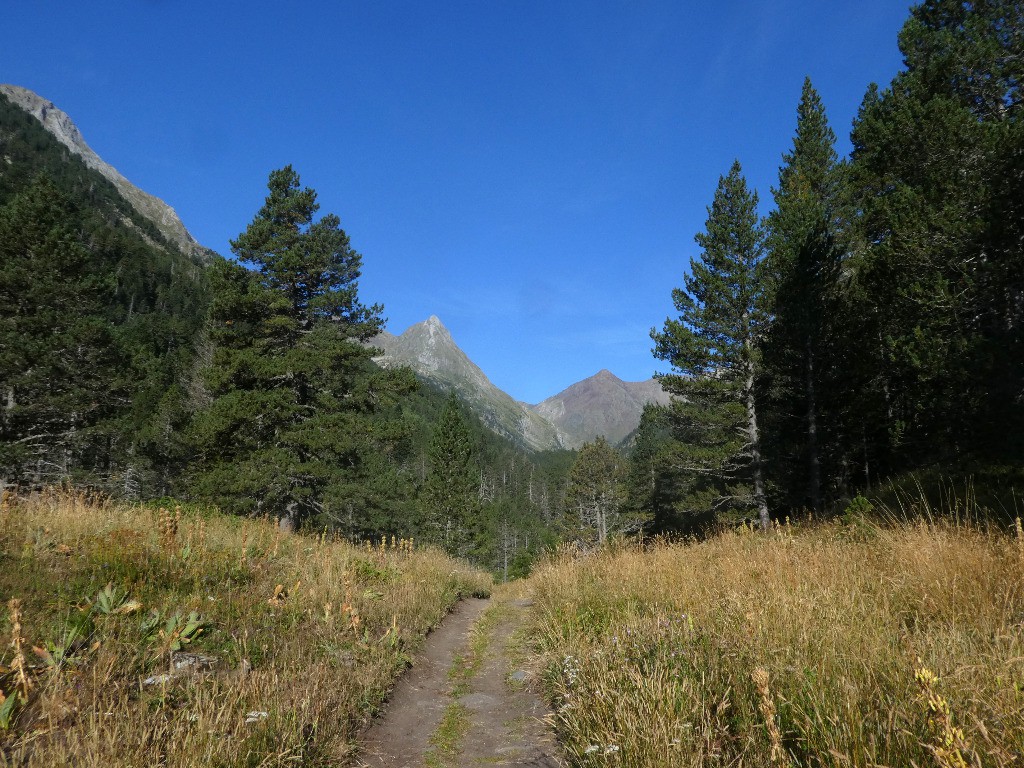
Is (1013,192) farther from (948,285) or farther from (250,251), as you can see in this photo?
(250,251)

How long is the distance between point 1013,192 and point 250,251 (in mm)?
20256

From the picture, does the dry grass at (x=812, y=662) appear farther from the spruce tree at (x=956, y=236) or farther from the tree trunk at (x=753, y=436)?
the tree trunk at (x=753, y=436)

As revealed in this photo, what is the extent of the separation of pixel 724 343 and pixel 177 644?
66.2 feet

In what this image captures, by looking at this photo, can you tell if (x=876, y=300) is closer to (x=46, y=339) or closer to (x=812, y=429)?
(x=812, y=429)

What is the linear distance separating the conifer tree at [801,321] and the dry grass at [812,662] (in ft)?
44.6

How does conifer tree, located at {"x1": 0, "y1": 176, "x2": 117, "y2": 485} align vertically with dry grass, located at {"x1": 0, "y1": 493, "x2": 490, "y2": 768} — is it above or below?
above

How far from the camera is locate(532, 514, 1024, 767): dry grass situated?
6.78 feet

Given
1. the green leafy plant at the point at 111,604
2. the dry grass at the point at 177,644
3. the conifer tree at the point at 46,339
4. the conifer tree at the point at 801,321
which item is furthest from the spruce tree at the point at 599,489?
the green leafy plant at the point at 111,604

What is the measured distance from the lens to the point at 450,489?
3400 centimetres

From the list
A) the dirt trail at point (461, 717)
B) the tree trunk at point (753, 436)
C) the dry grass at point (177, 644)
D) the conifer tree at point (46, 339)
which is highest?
the conifer tree at point (46, 339)

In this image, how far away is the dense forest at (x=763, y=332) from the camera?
1012 cm

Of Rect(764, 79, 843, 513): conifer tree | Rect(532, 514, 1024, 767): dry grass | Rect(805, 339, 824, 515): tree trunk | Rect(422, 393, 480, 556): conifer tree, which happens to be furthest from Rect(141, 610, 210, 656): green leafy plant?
Rect(422, 393, 480, 556): conifer tree

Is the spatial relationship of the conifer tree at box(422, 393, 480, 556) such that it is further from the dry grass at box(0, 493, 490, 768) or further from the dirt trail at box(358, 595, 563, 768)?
the dirt trail at box(358, 595, 563, 768)

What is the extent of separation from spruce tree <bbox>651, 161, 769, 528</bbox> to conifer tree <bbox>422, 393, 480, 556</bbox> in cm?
1679
